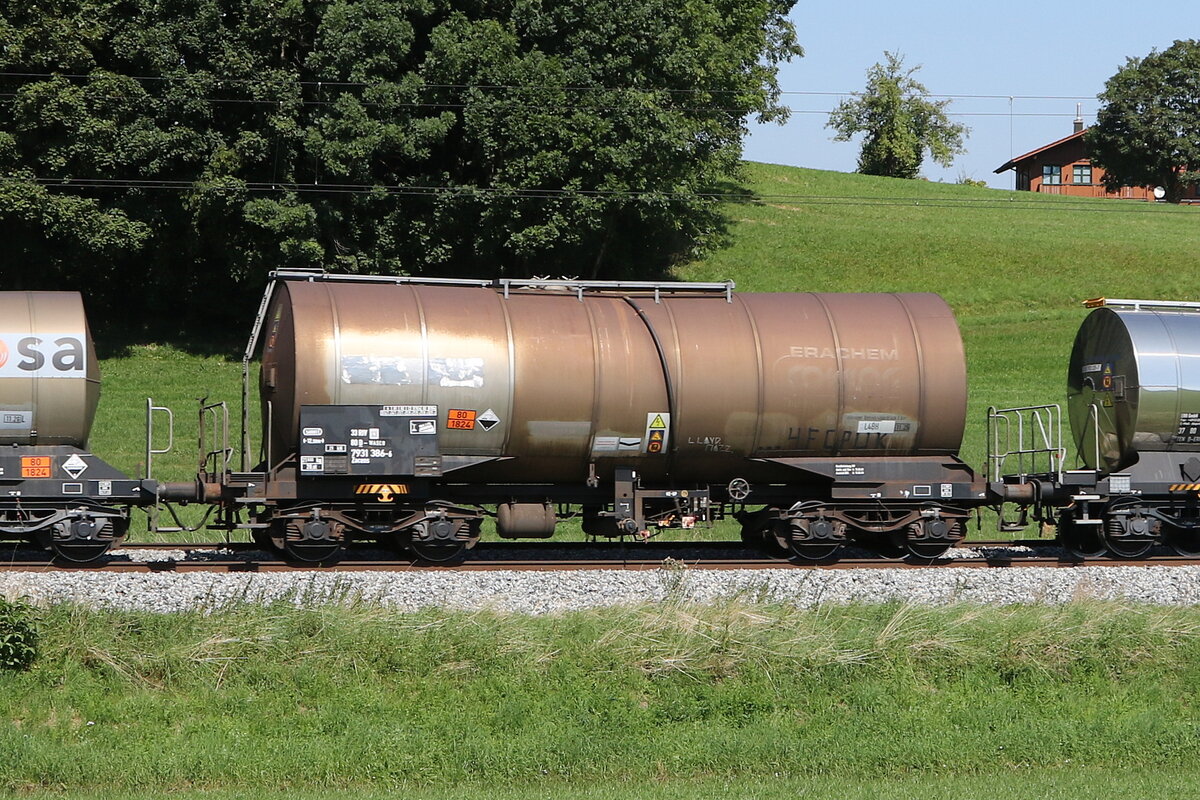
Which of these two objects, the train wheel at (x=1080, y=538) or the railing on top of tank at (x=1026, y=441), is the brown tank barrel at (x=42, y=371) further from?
the train wheel at (x=1080, y=538)

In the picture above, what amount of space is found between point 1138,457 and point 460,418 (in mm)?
10391

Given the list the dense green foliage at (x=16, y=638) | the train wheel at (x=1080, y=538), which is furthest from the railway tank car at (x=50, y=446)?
the train wheel at (x=1080, y=538)

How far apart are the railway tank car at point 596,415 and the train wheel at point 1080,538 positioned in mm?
2060

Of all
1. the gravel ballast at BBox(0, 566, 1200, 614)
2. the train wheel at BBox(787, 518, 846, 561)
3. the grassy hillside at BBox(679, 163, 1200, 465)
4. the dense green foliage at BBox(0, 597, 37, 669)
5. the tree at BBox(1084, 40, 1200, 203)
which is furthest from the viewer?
the tree at BBox(1084, 40, 1200, 203)

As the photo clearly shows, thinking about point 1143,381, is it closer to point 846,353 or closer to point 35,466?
point 846,353

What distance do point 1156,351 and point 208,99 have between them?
27455 mm

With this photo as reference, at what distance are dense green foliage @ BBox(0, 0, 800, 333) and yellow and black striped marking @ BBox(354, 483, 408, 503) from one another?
19181 mm

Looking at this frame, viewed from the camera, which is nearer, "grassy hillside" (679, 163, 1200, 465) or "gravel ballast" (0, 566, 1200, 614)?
"gravel ballast" (0, 566, 1200, 614)

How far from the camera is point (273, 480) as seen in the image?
58.7ft

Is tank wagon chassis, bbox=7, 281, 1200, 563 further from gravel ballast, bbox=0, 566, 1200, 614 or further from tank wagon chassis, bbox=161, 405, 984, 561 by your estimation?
gravel ballast, bbox=0, 566, 1200, 614

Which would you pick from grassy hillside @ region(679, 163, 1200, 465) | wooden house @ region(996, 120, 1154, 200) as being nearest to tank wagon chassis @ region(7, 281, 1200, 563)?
grassy hillside @ region(679, 163, 1200, 465)

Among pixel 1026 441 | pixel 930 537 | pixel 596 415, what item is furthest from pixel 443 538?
pixel 1026 441

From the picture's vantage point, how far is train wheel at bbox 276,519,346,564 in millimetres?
17938

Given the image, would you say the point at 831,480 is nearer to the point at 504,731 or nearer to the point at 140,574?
the point at 504,731
